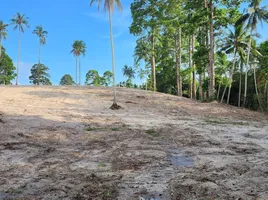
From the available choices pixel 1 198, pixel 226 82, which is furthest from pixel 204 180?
pixel 226 82

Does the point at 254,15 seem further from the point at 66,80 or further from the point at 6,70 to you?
the point at 66,80

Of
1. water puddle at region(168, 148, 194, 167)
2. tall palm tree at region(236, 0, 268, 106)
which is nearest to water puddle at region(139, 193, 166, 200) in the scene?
water puddle at region(168, 148, 194, 167)

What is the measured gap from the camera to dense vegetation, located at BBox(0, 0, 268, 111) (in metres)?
25.8

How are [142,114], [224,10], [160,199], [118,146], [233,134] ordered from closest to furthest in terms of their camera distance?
[160,199] → [118,146] → [233,134] → [142,114] → [224,10]

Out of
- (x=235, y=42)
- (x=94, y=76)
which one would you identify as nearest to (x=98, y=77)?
(x=94, y=76)

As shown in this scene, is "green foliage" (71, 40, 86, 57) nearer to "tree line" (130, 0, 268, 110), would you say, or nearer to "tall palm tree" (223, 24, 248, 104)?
"tree line" (130, 0, 268, 110)

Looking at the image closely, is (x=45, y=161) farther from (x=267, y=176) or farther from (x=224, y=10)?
(x=224, y=10)

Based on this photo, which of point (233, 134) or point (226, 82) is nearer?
point (233, 134)

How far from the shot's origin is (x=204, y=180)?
224 inches

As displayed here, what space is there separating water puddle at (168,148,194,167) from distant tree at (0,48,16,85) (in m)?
53.1

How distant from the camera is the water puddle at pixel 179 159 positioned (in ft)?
23.4

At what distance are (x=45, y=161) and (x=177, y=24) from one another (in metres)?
26.9

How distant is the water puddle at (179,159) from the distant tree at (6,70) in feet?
174

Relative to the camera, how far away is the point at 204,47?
87.6 ft
